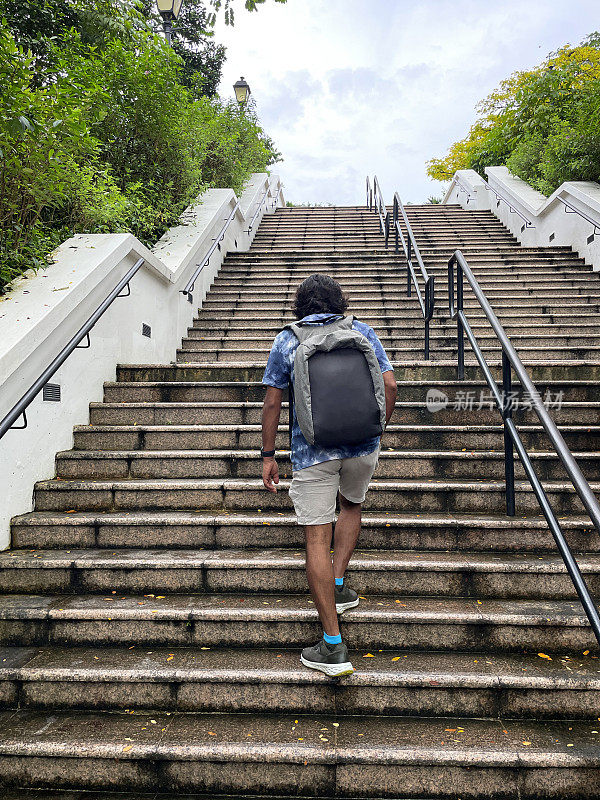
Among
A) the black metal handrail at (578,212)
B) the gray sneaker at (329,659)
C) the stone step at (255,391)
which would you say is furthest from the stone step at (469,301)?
the gray sneaker at (329,659)

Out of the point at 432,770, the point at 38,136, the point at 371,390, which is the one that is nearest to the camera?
the point at 432,770

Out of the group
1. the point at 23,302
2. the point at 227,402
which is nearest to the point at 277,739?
the point at 227,402

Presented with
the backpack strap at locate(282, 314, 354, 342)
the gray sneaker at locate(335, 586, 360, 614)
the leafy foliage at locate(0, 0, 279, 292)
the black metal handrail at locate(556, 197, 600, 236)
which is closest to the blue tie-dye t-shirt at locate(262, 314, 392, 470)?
the backpack strap at locate(282, 314, 354, 342)

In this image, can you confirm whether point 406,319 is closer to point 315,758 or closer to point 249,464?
point 249,464

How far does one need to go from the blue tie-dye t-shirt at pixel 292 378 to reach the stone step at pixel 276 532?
2.91 ft

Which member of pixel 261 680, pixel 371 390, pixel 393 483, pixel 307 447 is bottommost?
pixel 261 680

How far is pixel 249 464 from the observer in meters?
3.63

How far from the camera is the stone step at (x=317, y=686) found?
2.26 metres

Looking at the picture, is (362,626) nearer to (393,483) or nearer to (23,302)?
(393,483)

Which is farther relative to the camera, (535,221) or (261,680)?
(535,221)

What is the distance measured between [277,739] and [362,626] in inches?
24.5

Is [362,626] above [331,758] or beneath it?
above

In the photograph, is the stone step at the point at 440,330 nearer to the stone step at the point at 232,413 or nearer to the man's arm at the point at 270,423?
the stone step at the point at 232,413

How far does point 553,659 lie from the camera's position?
245 cm
